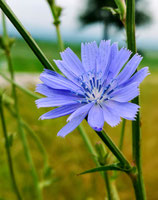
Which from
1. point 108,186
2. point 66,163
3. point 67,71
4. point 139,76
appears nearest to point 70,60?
point 67,71

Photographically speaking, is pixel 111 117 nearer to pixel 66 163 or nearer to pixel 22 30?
pixel 22 30

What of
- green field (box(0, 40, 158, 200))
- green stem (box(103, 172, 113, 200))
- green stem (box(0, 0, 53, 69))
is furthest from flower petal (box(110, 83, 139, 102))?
green field (box(0, 40, 158, 200))

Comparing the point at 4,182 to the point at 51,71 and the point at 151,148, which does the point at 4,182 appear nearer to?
the point at 151,148

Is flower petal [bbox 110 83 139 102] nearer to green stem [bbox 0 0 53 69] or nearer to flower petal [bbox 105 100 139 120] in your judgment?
flower petal [bbox 105 100 139 120]

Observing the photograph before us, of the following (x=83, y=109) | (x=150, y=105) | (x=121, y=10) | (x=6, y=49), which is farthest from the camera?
(x=150, y=105)

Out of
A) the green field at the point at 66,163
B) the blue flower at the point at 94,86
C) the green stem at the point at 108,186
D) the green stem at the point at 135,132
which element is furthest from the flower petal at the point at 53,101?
the green field at the point at 66,163

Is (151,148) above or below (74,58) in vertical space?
below

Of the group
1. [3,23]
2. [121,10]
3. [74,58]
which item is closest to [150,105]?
[3,23]
